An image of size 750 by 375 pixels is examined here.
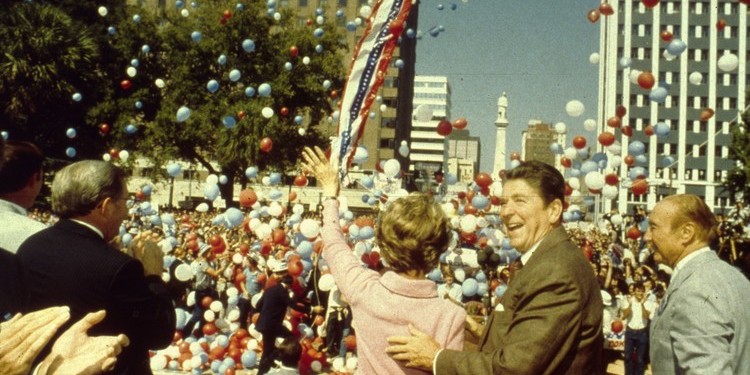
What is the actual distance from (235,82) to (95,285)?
3106cm

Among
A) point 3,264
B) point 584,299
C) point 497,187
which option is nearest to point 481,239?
point 497,187

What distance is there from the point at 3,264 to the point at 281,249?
7637 mm

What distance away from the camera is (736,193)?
1177 inches

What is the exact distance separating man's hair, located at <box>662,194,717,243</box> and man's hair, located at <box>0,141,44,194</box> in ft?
9.55

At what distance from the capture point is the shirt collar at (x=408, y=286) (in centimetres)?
241

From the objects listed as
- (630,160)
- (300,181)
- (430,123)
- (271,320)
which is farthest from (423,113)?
(430,123)

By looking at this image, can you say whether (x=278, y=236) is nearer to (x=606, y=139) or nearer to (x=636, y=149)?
(x=606, y=139)

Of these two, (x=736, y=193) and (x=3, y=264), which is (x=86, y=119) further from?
(x=3, y=264)

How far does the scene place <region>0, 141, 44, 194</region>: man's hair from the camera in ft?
10.3

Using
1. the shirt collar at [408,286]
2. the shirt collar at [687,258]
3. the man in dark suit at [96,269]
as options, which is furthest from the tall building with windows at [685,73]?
the man in dark suit at [96,269]

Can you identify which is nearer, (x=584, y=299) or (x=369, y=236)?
(x=584, y=299)

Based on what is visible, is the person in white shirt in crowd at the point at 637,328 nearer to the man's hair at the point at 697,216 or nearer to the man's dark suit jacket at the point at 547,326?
the man's hair at the point at 697,216

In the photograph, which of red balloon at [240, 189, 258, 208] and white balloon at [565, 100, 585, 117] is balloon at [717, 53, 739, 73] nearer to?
white balloon at [565, 100, 585, 117]

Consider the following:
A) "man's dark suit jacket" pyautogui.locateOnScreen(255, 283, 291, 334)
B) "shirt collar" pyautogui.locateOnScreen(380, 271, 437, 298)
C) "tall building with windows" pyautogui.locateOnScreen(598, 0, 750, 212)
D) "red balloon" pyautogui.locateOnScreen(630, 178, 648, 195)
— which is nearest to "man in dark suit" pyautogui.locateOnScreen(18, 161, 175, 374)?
"shirt collar" pyautogui.locateOnScreen(380, 271, 437, 298)
